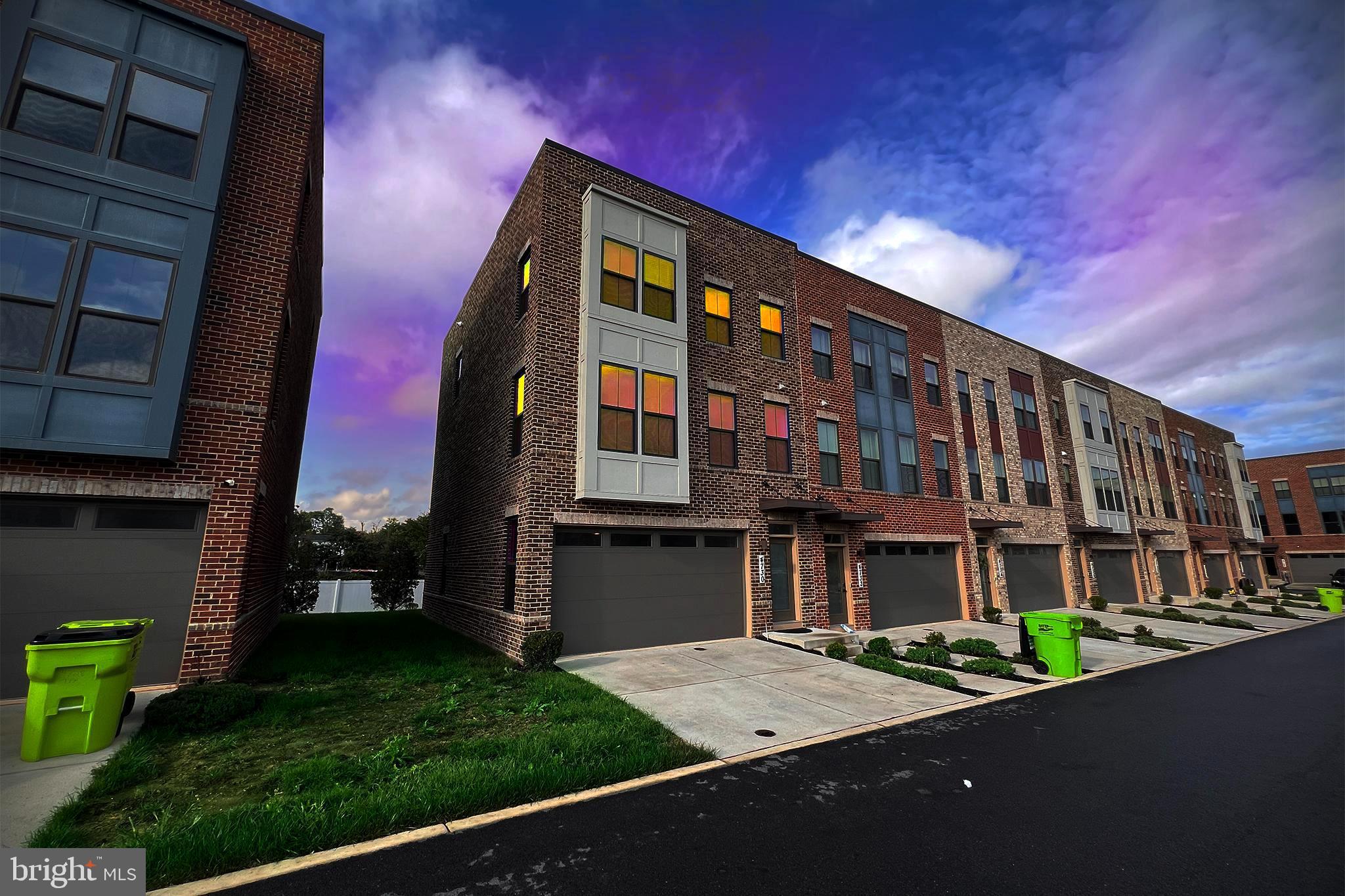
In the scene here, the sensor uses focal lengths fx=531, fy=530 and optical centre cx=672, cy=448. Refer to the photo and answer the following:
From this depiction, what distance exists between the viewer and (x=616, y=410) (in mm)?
12547

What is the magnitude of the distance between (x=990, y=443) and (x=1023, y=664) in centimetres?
1320

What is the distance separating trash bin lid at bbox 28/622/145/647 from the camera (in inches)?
220

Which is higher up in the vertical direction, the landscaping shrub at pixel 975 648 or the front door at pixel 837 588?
the front door at pixel 837 588

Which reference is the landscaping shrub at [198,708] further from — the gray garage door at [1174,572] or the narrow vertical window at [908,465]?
the gray garage door at [1174,572]

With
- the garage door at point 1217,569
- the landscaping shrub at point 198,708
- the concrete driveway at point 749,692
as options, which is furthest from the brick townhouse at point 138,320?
the garage door at point 1217,569

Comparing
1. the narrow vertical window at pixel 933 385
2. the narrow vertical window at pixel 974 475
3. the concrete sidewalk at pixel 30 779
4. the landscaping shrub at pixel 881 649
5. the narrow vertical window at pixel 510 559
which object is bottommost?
the landscaping shrub at pixel 881 649

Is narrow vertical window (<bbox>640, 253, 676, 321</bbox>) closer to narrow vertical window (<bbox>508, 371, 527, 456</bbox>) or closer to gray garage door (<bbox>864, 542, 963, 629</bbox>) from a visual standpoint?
narrow vertical window (<bbox>508, 371, 527, 456</bbox>)

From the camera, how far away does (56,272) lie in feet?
25.1

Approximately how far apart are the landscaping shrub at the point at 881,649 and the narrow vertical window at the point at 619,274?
32.4 feet

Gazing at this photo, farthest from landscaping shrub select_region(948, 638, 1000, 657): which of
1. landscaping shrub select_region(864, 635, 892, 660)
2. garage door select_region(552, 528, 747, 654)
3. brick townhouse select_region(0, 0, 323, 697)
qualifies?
brick townhouse select_region(0, 0, 323, 697)

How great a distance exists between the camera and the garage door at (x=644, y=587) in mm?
11891

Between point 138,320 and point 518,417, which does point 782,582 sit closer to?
point 518,417

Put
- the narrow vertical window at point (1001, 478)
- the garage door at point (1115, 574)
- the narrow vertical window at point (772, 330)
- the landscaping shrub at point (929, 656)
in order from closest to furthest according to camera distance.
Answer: the landscaping shrub at point (929, 656)
the narrow vertical window at point (772, 330)
the narrow vertical window at point (1001, 478)
the garage door at point (1115, 574)

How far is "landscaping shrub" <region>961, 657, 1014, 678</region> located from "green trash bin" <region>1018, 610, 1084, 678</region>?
751mm
